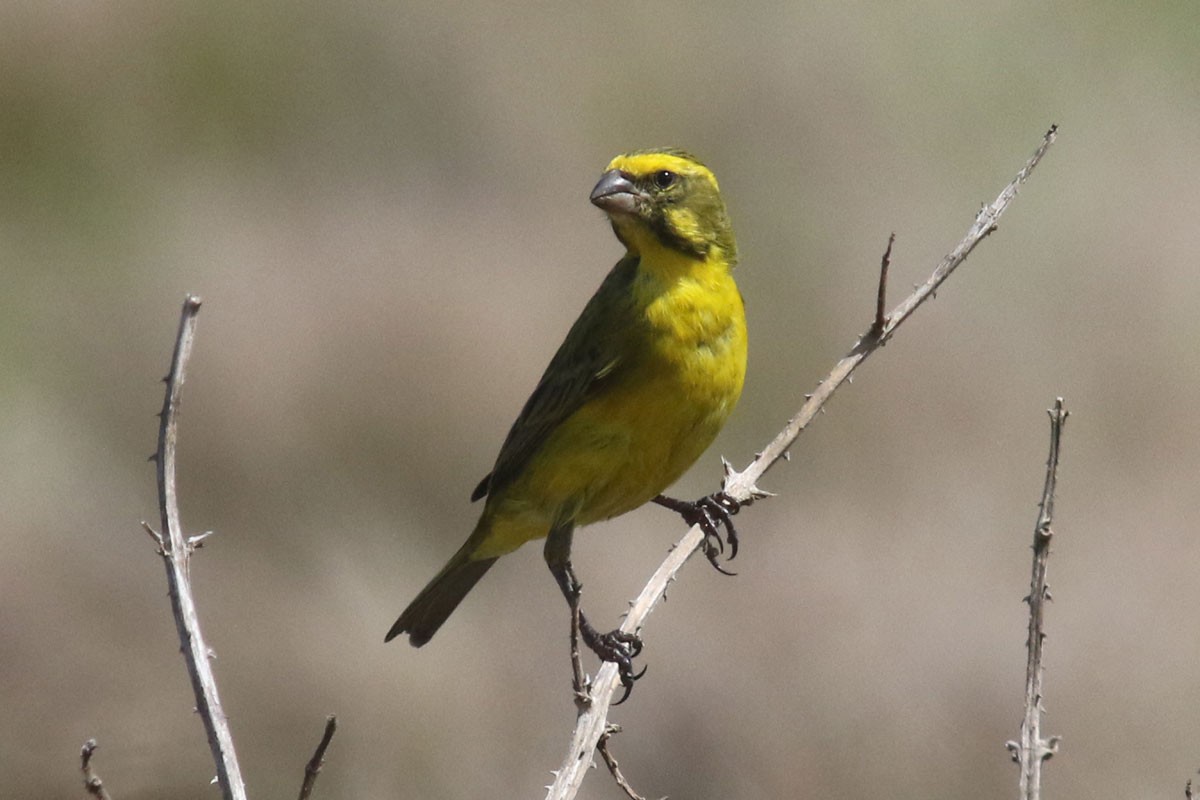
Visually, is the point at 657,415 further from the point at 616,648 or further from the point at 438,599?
the point at 438,599

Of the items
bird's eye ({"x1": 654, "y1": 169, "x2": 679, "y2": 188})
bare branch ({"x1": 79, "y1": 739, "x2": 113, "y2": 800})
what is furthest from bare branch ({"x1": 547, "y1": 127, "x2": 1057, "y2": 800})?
bird's eye ({"x1": 654, "y1": 169, "x2": 679, "y2": 188})

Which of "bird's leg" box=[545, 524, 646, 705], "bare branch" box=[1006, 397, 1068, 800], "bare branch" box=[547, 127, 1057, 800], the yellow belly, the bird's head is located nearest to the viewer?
"bare branch" box=[1006, 397, 1068, 800]

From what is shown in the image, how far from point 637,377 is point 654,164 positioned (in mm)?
740

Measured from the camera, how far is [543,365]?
1084 cm

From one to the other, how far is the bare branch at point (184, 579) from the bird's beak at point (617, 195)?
92.8 inches

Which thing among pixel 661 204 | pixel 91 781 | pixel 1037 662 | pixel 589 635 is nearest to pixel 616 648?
pixel 589 635

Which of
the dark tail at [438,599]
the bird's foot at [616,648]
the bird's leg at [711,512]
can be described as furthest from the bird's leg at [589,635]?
the dark tail at [438,599]

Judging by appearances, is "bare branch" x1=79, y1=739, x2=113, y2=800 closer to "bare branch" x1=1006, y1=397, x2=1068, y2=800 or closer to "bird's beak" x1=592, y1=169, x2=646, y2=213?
"bare branch" x1=1006, y1=397, x2=1068, y2=800

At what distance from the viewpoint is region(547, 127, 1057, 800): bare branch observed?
3.87 meters

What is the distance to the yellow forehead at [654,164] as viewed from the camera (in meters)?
5.72

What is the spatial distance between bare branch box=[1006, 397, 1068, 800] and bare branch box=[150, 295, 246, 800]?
1.59 meters

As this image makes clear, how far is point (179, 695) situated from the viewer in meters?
9.38

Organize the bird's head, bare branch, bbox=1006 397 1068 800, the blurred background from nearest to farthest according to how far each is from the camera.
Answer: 1. bare branch, bbox=1006 397 1068 800
2. the bird's head
3. the blurred background

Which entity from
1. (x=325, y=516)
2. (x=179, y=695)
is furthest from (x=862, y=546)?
(x=179, y=695)
